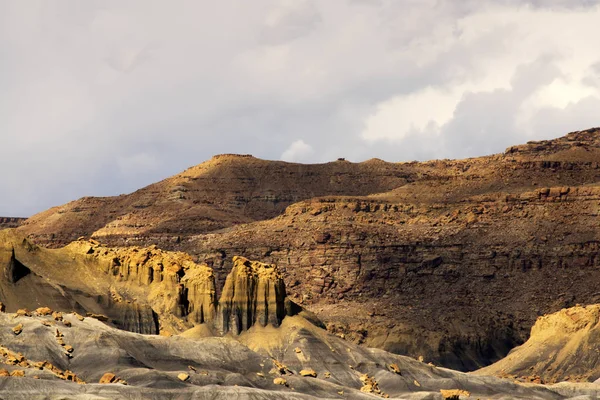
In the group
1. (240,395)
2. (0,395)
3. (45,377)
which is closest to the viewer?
(0,395)

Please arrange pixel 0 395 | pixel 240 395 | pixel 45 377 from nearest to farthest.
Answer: pixel 0 395 < pixel 45 377 < pixel 240 395

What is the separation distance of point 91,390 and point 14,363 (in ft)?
35.2

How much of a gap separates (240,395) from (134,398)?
14.4 m

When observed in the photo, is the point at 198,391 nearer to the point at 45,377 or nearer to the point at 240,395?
the point at 240,395

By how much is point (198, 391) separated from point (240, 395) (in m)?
4.33

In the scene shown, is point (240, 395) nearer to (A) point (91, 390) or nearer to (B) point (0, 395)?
(A) point (91, 390)

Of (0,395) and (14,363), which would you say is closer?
(0,395)

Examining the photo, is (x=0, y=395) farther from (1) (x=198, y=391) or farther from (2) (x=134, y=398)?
(1) (x=198, y=391)

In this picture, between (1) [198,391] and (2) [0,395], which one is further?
(1) [198,391]

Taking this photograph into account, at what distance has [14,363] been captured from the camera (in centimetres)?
18912

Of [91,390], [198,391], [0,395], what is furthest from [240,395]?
[0,395]

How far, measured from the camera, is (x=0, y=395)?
172 meters

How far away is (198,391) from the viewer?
197 meters

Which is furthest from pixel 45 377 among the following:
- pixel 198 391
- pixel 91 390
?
pixel 198 391
